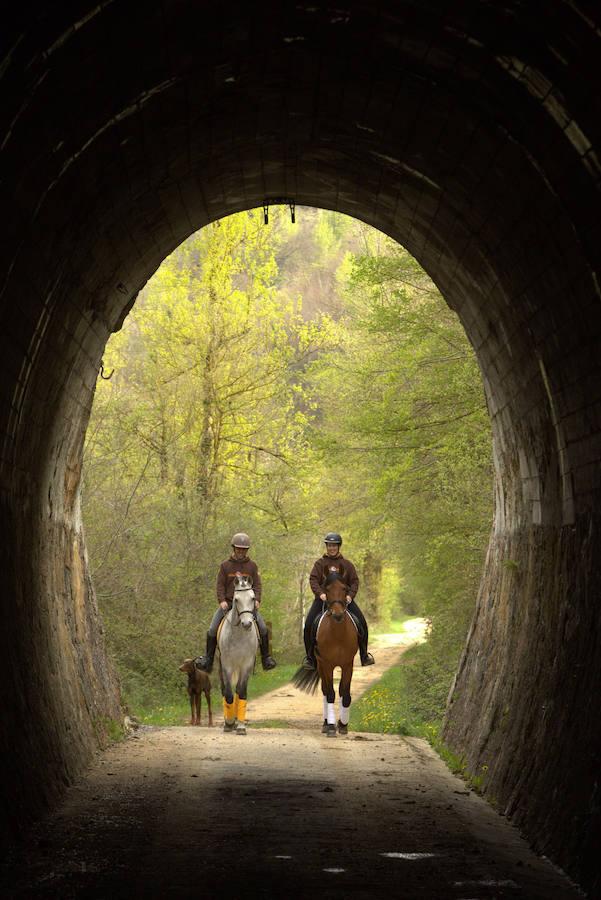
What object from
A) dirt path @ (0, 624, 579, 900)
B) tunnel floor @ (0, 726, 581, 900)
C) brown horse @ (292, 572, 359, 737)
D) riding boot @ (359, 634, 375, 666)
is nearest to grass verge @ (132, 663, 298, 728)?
brown horse @ (292, 572, 359, 737)

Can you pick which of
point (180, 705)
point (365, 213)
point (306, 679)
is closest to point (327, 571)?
point (306, 679)

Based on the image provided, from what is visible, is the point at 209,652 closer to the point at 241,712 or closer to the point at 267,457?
the point at 241,712

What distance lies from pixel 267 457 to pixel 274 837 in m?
28.0

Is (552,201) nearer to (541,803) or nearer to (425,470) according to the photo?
(541,803)

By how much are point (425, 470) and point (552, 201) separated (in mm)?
Result: 16141

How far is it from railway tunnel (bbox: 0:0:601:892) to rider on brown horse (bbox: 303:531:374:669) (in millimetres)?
3834

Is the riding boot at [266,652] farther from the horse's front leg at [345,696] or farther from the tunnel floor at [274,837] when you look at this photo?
the tunnel floor at [274,837]

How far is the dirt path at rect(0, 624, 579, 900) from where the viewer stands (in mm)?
6969

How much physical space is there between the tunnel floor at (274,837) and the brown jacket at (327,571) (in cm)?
400

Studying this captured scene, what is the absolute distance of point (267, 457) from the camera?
3650 cm

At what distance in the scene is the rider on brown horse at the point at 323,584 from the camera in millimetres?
17188

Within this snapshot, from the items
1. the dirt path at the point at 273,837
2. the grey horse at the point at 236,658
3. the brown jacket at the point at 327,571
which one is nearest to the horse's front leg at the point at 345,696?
the brown jacket at the point at 327,571

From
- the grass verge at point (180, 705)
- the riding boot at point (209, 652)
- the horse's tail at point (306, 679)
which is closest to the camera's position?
the riding boot at point (209, 652)

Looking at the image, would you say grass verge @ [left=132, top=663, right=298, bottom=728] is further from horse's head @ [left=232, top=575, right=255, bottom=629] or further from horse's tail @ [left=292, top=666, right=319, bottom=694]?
horse's head @ [left=232, top=575, right=255, bottom=629]
